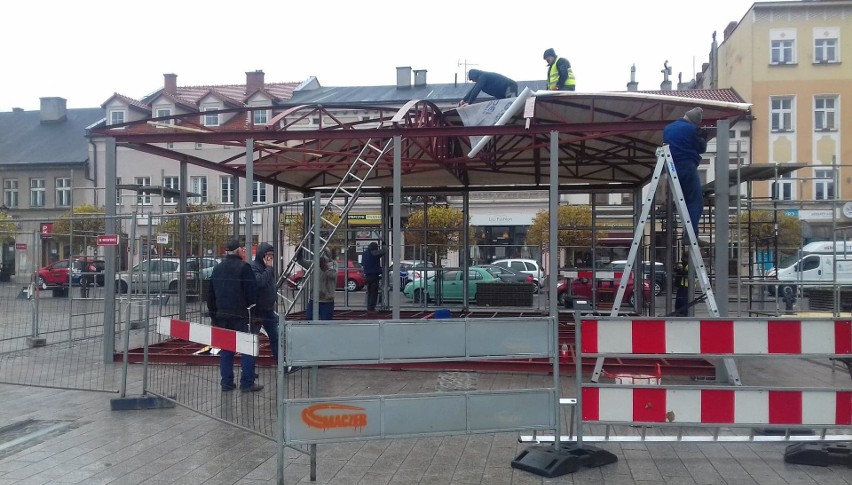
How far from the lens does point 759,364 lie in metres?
11.5

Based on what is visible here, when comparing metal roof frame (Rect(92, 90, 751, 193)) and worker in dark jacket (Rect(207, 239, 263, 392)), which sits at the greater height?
metal roof frame (Rect(92, 90, 751, 193))

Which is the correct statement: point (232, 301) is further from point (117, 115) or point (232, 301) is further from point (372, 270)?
point (117, 115)

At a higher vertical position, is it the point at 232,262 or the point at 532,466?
the point at 232,262

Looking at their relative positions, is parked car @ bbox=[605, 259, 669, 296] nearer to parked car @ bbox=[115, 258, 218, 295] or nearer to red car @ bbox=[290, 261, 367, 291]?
red car @ bbox=[290, 261, 367, 291]

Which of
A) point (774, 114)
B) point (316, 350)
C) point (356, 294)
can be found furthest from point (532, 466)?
point (774, 114)

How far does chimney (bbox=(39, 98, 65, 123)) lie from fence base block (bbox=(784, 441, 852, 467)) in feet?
171

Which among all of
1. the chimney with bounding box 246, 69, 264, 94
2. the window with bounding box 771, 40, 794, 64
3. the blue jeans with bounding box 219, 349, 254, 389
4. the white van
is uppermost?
the chimney with bounding box 246, 69, 264, 94

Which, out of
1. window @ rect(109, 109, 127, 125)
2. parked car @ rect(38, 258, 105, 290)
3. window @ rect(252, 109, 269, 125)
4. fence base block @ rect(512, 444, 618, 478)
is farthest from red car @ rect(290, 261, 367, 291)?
window @ rect(109, 109, 127, 125)

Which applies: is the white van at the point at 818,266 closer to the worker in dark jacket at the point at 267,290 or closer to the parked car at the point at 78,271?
the worker in dark jacket at the point at 267,290

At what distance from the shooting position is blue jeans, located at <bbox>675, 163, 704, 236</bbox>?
791 cm

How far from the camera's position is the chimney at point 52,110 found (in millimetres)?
49812

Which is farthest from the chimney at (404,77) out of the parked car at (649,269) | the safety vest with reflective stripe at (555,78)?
the safety vest with reflective stripe at (555,78)

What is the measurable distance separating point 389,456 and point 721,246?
5.25 metres

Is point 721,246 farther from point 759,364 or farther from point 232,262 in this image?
point 232,262
